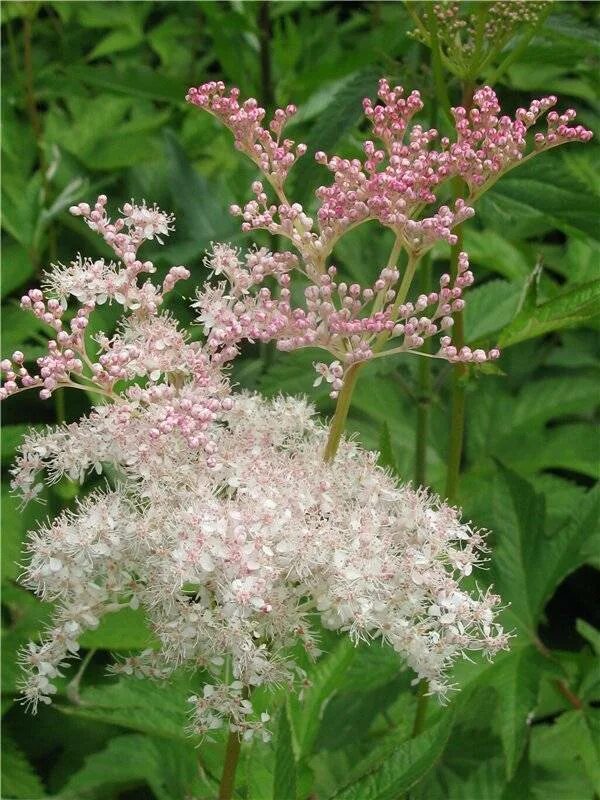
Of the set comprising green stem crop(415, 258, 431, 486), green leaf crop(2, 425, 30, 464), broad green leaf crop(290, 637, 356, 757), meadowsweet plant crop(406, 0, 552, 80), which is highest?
meadowsweet plant crop(406, 0, 552, 80)

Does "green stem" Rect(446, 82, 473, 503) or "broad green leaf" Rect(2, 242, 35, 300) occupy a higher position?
"broad green leaf" Rect(2, 242, 35, 300)

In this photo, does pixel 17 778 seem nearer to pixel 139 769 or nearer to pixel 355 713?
pixel 139 769

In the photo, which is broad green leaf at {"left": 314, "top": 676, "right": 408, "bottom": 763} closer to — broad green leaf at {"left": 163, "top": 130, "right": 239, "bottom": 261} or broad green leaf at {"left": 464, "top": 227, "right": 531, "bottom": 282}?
broad green leaf at {"left": 464, "top": 227, "right": 531, "bottom": 282}

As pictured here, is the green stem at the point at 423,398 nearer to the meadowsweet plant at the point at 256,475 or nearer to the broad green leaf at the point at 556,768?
the broad green leaf at the point at 556,768

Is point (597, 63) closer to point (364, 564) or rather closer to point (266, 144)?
point (266, 144)

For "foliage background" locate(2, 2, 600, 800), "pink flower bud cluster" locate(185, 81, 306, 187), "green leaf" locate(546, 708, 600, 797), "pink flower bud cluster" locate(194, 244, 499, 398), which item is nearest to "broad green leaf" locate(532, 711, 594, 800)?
"foliage background" locate(2, 2, 600, 800)

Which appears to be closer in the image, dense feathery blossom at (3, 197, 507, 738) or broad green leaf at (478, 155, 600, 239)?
dense feathery blossom at (3, 197, 507, 738)

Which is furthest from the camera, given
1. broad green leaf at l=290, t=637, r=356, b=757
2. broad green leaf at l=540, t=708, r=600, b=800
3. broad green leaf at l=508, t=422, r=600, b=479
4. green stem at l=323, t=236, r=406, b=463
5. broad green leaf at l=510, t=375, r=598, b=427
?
broad green leaf at l=510, t=375, r=598, b=427
